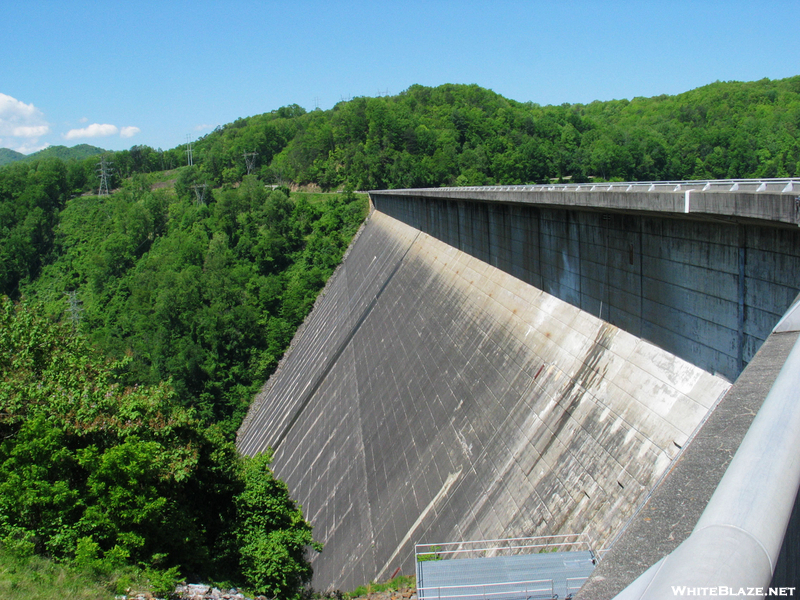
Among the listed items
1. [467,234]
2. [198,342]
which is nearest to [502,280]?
[467,234]

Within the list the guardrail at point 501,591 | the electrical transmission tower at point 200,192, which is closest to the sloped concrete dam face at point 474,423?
the guardrail at point 501,591

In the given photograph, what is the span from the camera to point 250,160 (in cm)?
8662

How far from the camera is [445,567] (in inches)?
295

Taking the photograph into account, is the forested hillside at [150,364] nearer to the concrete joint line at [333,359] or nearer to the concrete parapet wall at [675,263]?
the concrete joint line at [333,359]

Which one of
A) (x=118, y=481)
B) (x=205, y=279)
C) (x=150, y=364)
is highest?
(x=118, y=481)

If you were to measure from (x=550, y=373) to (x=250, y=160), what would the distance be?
8254 centimetres

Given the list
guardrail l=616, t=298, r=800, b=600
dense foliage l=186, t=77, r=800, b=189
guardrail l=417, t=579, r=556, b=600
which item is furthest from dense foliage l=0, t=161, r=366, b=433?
guardrail l=616, t=298, r=800, b=600

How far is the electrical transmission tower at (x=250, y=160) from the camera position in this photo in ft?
280

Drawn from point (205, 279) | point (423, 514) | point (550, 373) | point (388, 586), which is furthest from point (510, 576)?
point (205, 279)

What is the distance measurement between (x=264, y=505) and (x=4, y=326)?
6695mm

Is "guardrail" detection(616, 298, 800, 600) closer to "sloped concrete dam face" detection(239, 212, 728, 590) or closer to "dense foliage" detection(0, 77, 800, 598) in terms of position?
"sloped concrete dam face" detection(239, 212, 728, 590)

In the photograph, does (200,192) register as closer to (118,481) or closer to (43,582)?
(118,481)

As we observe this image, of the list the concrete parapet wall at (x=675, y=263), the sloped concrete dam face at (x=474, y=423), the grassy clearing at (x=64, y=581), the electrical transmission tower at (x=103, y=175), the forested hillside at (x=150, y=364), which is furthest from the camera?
the electrical transmission tower at (x=103, y=175)

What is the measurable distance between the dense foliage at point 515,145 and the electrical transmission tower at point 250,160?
4.53 ft
